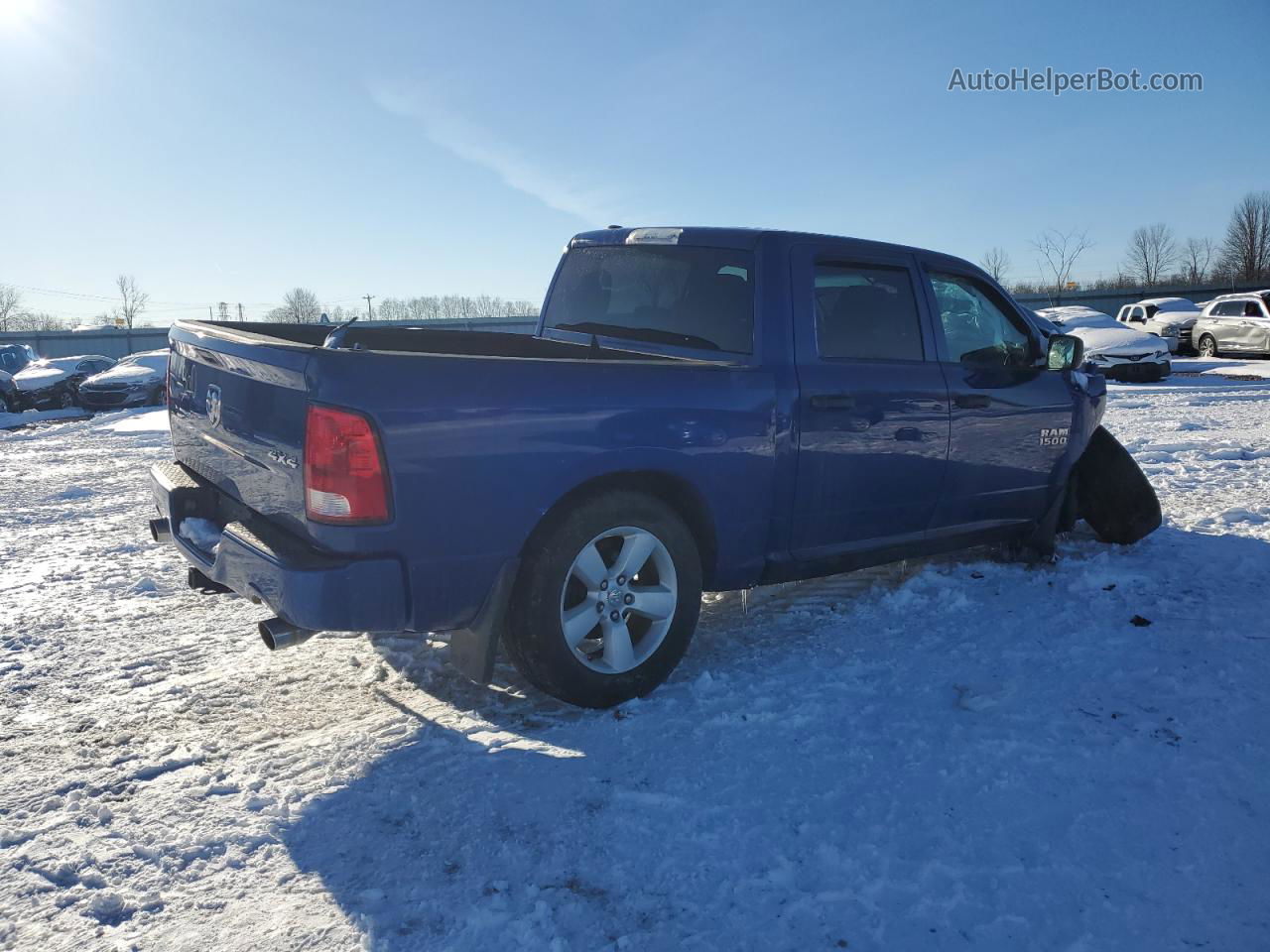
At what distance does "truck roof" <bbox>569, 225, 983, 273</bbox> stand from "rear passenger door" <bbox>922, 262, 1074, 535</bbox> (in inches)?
10.2

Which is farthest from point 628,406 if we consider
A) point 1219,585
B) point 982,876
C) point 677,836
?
point 1219,585

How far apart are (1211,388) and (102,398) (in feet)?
77.2

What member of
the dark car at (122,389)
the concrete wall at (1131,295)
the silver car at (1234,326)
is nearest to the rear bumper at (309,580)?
the dark car at (122,389)

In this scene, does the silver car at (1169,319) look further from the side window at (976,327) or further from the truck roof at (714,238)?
the truck roof at (714,238)

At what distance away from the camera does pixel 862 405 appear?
162 inches

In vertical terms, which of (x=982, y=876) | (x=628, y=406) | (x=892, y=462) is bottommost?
(x=982, y=876)

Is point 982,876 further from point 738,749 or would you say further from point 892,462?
point 892,462

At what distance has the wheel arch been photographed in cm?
330

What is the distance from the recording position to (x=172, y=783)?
2965mm

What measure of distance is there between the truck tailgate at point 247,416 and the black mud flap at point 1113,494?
4663mm

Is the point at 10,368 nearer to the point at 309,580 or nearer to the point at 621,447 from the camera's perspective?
the point at 309,580

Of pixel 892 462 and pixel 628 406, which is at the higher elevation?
pixel 628 406

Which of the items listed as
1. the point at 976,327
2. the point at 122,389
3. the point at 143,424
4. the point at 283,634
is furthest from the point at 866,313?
the point at 122,389

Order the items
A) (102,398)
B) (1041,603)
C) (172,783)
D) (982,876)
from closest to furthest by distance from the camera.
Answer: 1. (982,876)
2. (172,783)
3. (1041,603)
4. (102,398)
